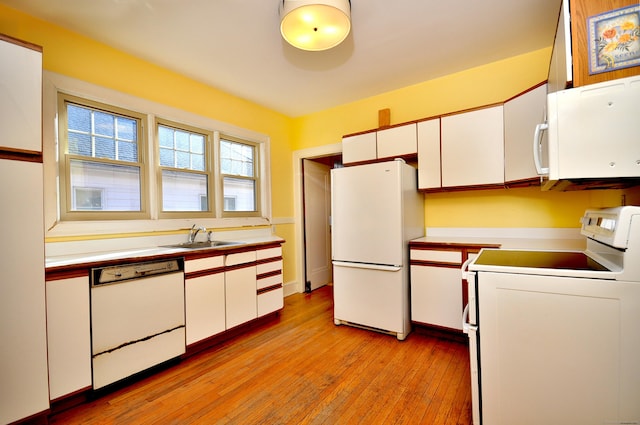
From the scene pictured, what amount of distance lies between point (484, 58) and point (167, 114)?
10.3ft

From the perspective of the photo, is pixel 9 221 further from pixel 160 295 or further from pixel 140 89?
pixel 140 89

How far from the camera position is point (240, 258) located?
9.06 feet

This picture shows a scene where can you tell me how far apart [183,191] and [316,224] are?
2.12m

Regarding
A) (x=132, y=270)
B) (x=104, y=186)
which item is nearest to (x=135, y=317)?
(x=132, y=270)

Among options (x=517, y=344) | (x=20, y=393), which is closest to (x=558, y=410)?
(x=517, y=344)

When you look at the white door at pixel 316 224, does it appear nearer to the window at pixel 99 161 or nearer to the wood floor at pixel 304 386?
the wood floor at pixel 304 386

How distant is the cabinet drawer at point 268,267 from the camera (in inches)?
117

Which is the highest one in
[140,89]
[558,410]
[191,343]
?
[140,89]

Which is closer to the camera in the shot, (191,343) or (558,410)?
(558,410)

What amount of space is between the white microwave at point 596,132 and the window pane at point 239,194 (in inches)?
123

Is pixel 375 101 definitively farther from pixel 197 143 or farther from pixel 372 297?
pixel 372 297

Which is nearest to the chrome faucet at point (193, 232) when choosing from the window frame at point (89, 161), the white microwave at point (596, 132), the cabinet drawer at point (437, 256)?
the window frame at point (89, 161)

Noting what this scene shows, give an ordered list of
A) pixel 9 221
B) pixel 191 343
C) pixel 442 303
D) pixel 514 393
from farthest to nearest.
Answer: pixel 442 303 → pixel 191 343 → pixel 9 221 → pixel 514 393

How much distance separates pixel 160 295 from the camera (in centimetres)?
214
